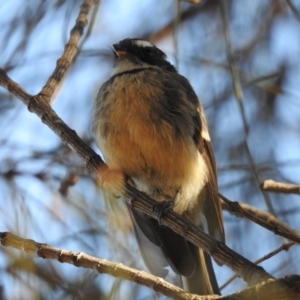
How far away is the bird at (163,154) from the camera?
12.6ft

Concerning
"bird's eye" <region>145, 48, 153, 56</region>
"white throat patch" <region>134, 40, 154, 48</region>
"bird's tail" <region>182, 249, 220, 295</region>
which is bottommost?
"bird's tail" <region>182, 249, 220, 295</region>

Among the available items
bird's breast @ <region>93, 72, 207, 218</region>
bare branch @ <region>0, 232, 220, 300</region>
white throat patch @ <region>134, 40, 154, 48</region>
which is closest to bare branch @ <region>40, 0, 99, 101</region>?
bird's breast @ <region>93, 72, 207, 218</region>

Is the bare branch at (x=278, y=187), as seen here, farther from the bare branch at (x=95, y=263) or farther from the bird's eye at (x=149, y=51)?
the bird's eye at (x=149, y=51)

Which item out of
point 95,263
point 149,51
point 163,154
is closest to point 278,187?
point 163,154

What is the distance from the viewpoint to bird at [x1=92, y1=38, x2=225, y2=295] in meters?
3.84

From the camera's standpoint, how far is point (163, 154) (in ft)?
12.8

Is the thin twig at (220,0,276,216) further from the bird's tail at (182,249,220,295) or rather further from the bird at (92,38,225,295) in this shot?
the bird's tail at (182,249,220,295)

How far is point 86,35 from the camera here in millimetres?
3756

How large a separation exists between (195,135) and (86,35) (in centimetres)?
92

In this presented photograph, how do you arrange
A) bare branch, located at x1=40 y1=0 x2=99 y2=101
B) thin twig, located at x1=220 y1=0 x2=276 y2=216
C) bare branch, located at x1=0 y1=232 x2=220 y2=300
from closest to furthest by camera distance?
bare branch, located at x1=0 y1=232 x2=220 y2=300 → thin twig, located at x1=220 y1=0 x2=276 y2=216 → bare branch, located at x1=40 y1=0 x2=99 y2=101

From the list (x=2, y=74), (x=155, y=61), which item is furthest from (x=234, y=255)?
(x=155, y=61)

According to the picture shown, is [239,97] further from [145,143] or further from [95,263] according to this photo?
[95,263]

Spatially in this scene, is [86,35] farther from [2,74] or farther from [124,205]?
[124,205]

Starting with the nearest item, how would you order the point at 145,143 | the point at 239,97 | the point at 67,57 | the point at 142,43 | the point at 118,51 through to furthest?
1. the point at 239,97
2. the point at 67,57
3. the point at 145,143
4. the point at 118,51
5. the point at 142,43
